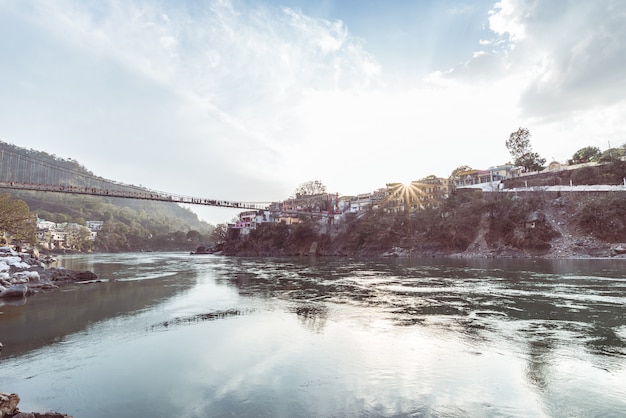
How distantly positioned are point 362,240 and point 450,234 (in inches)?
677

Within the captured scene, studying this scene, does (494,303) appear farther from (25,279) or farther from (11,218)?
(11,218)

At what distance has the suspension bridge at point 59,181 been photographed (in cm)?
4862

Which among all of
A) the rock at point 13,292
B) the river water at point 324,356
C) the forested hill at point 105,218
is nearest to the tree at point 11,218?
the rock at point 13,292

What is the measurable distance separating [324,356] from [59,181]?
16706 centimetres

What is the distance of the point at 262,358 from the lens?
26.7 ft

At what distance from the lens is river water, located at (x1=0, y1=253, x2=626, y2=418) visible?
18.6 feet

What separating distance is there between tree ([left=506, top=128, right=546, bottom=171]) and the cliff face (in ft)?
47.5

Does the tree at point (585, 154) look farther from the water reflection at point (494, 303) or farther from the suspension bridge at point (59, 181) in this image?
the suspension bridge at point (59, 181)

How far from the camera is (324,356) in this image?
815 centimetres

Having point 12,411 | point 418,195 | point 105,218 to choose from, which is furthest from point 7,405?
point 105,218

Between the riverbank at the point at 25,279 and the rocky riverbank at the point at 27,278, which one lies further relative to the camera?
the rocky riverbank at the point at 27,278

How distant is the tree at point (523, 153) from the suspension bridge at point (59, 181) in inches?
2109

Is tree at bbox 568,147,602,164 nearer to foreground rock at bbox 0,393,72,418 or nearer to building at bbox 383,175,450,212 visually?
building at bbox 383,175,450,212

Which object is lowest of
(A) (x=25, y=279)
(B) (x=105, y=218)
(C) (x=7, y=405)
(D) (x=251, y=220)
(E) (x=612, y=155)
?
(C) (x=7, y=405)
